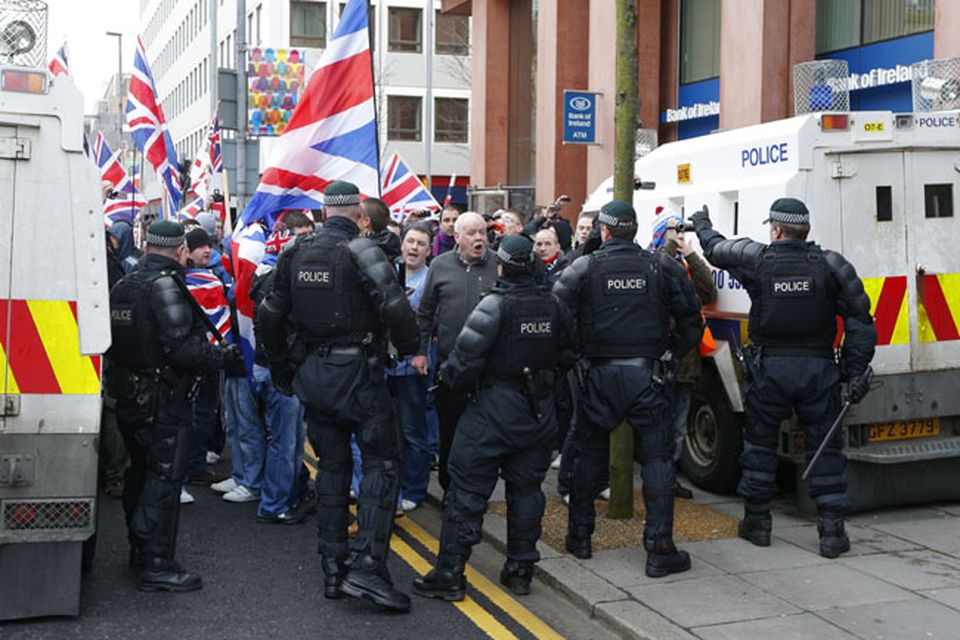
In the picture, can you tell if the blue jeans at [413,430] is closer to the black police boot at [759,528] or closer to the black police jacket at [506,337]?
the black police jacket at [506,337]

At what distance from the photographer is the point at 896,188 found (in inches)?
306

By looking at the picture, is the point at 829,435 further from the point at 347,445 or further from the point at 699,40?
the point at 699,40

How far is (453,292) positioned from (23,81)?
10.0 ft

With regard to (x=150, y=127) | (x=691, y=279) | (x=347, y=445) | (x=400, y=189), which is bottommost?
(x=347, y=445)

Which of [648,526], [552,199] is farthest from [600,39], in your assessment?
[648,526]

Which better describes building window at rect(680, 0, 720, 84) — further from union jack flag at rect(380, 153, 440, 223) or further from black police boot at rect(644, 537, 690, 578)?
black police boot at rect(644, 537, 690, 578)

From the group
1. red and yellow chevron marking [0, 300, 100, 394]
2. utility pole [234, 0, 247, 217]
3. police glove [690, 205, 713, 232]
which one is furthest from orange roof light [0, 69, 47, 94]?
utility pole [234, 0, 247, 217]

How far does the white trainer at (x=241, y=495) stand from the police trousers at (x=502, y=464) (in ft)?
8.87

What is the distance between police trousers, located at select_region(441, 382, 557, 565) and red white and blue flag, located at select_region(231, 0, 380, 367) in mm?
2778

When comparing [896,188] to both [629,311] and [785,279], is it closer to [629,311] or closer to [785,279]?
[785,279]

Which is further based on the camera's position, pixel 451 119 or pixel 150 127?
pixel 451 119

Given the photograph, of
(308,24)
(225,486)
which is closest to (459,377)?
(225,486)

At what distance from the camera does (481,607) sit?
632 centimetres

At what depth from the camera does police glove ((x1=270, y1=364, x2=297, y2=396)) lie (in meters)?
6.64
